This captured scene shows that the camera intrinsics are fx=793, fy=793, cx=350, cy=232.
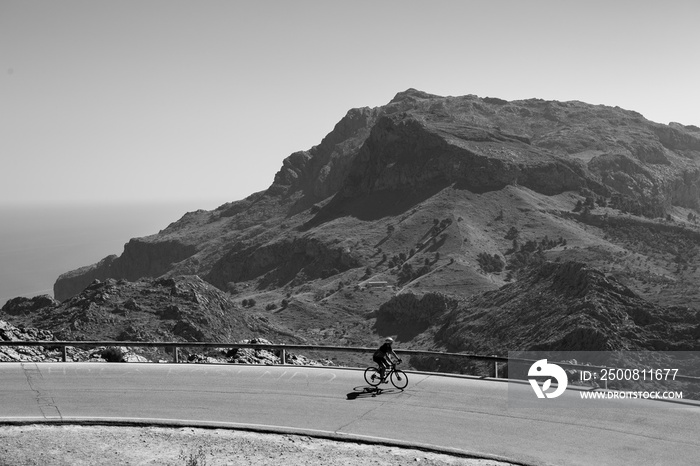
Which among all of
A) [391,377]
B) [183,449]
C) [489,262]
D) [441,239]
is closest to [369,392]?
[391,377]

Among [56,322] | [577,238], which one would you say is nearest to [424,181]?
[577,238]

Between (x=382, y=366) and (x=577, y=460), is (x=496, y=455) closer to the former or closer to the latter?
(x=577, y=460)

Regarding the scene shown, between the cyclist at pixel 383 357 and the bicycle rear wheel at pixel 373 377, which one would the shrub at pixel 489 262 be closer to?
the bicycle rear wheel at pixel 373 377

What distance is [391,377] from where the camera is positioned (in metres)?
22.9

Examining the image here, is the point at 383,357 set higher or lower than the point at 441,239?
lower

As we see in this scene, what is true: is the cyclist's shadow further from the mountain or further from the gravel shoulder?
the mountain

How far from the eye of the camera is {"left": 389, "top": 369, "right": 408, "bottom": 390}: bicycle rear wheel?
23.1 metres

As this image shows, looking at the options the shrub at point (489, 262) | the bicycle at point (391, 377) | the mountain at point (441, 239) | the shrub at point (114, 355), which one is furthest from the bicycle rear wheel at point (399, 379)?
the shrub at point (489, 262)

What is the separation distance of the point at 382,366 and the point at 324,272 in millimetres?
124491

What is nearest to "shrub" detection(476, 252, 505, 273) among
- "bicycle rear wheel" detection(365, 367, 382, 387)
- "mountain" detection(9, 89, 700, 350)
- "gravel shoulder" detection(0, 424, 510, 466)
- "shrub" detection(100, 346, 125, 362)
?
"mountain" detection(9, 89, 700, 350)

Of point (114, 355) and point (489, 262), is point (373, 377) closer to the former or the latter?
point (114, 355)

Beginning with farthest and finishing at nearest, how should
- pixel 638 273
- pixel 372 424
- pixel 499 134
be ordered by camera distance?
pixel 499 134 → pixel 638 273 → pixel 372 424

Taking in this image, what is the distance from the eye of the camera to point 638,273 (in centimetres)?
10481

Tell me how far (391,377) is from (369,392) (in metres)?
0.78
